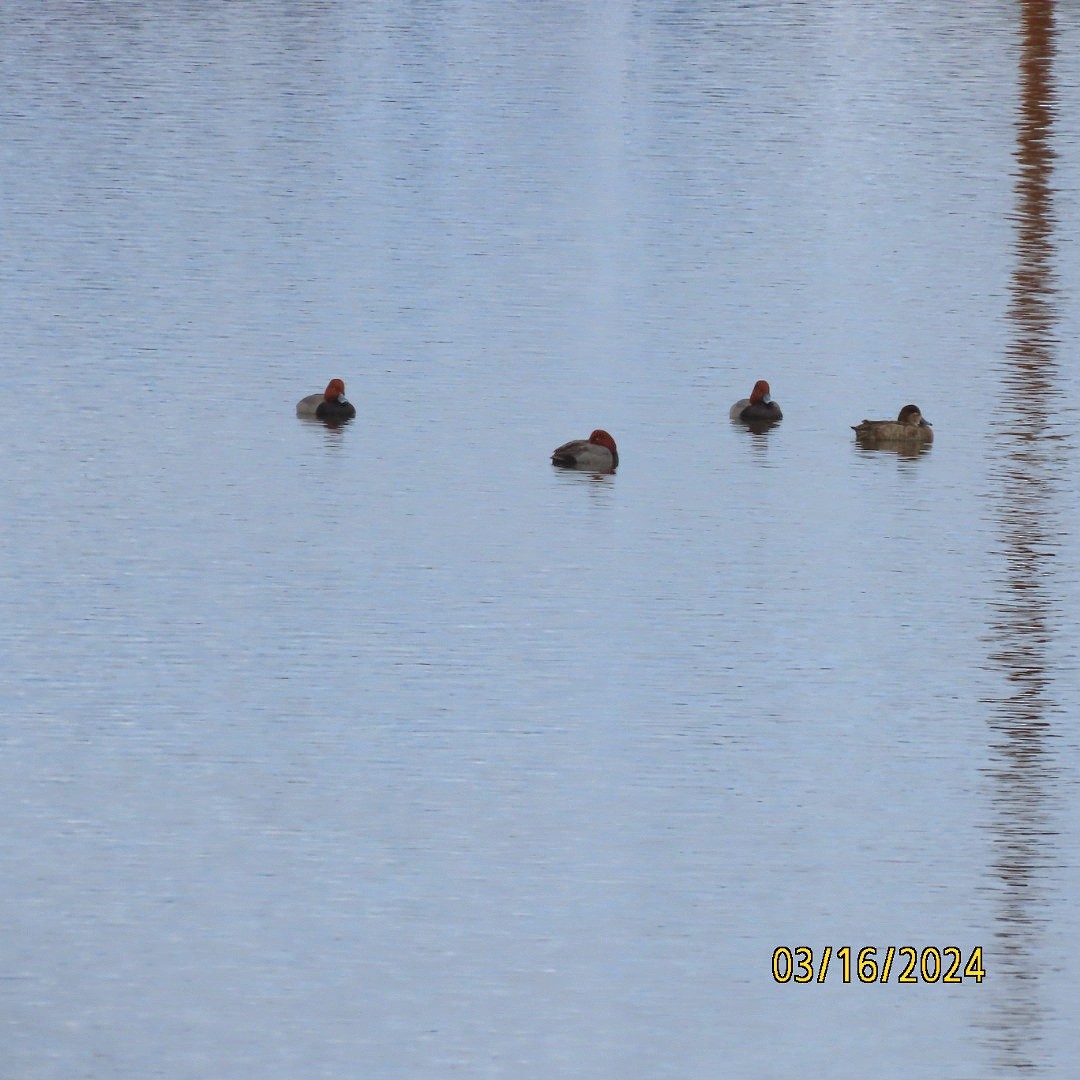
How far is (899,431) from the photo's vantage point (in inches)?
645

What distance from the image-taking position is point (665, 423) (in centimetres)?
1706

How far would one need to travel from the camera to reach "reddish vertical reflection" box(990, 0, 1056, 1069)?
9.15 m

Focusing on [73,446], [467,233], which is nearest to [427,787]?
[73,446]

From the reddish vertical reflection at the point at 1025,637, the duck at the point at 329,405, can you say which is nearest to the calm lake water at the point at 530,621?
the reddish vertical reflection at the point at 1025,637

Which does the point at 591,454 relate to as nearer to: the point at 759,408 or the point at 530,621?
the point at 759,408

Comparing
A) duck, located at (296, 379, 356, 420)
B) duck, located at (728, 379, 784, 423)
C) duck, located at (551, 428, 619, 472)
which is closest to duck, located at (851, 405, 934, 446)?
duck, located at (728, 379, 784, 423)

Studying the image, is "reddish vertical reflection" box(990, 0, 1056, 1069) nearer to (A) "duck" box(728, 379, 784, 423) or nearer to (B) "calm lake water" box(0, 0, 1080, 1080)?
(B) "calm lake water" box(0, 0, 1080, 1080)

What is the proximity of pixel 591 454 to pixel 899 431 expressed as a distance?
195cm

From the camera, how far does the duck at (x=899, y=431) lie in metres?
16.3

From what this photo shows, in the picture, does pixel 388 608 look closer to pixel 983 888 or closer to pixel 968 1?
pixel 983 888

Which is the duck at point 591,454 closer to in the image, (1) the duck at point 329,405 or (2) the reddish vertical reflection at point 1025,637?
(1) the duck at point 329,405
